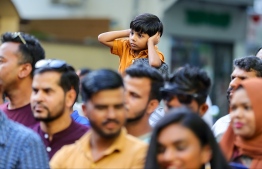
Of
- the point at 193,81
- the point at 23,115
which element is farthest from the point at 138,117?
the point at 23,115

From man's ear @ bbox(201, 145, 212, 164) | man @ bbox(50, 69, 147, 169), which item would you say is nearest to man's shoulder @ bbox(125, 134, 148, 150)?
man @ bbox(50, 69, 147, 169)

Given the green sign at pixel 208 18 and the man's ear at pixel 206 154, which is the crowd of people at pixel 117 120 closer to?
the man's ear at pixel 206 154

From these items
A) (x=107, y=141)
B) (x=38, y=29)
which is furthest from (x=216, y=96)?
(x=107, y=141)

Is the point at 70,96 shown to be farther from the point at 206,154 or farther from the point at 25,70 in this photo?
the point at 206,154

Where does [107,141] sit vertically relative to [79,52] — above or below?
above

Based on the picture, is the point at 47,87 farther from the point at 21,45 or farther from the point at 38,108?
the point at 21,45

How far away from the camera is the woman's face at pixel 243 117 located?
6.07m

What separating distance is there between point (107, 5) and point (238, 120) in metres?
18.5

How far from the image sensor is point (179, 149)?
533 cm

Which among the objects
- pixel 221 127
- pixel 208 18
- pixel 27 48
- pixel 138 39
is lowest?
pixel 208 18

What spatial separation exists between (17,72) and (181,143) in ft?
7.86

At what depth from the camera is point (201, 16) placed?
84.0 feet

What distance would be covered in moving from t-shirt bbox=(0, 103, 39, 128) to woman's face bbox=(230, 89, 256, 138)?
1691 millimetres

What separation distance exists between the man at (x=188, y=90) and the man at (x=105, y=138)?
2.18ft
